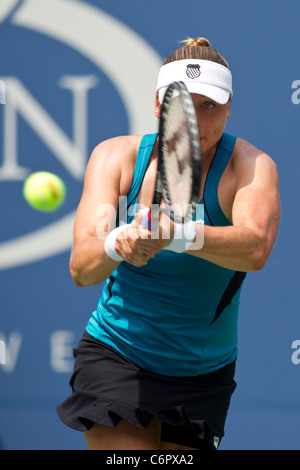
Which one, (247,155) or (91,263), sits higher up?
(247,155)

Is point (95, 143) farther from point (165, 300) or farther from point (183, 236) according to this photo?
point (183, 236)

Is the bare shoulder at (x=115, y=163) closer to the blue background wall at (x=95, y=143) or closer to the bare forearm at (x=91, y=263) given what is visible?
the bare forearm at (x=91, y=263)

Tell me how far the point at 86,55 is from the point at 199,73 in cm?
142

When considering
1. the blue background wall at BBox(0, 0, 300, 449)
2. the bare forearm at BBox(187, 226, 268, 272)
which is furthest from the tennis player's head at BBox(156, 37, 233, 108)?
the blue background wall at BBox(0, 0, 300, 449)

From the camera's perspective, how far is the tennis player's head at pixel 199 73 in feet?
6.59

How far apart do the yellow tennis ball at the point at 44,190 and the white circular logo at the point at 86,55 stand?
0.12m

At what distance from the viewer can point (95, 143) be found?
3.34 m

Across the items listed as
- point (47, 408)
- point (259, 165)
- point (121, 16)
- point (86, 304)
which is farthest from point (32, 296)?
point (259, 165)

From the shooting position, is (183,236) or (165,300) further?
(165,300)

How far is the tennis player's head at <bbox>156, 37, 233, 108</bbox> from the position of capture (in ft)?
6.59

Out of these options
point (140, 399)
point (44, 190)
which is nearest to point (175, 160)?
point (140, 399)

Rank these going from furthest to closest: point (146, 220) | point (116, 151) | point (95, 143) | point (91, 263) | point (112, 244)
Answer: point (95, 143)
point (116, 151)
point (91, 263)
point (112, 244)
point (146, 220)

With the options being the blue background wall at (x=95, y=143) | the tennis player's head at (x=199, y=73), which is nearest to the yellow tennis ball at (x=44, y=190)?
the blue background wall at (x=95, y=143)
